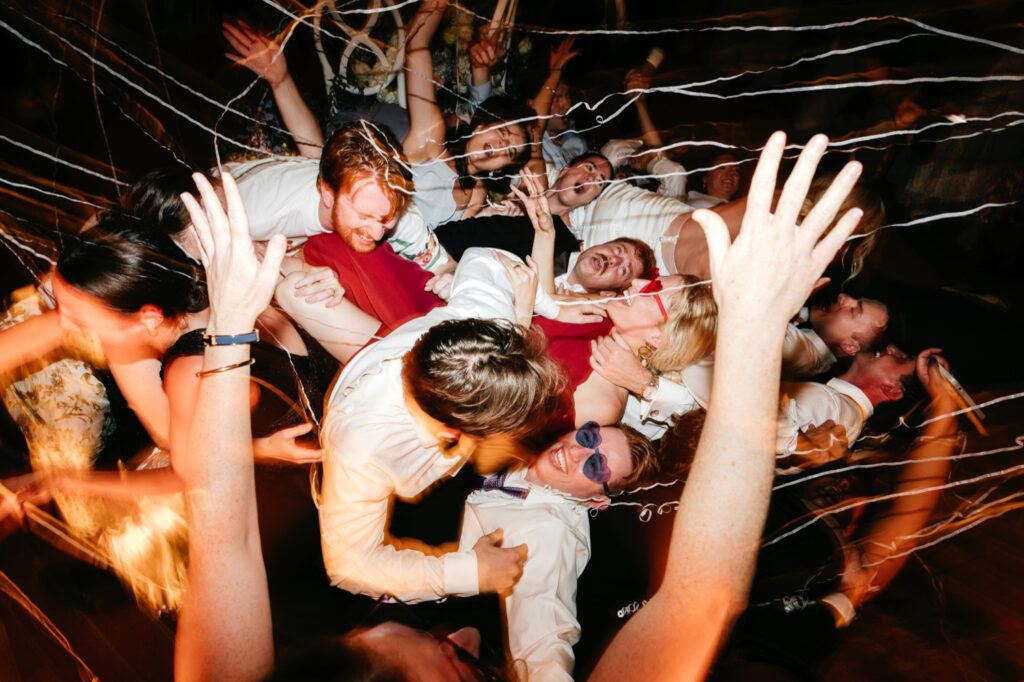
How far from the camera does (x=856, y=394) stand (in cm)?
173

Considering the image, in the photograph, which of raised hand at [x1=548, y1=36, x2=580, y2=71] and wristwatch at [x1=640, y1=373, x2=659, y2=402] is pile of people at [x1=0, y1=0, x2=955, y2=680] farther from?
raised hand at [x1=548, y1=36, x2=580, y2=71]

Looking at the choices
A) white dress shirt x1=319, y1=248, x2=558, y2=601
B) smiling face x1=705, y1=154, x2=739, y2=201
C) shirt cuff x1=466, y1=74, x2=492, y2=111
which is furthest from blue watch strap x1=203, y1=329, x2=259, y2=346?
smiling face x1=705, y1=154, x2=739, y2=201

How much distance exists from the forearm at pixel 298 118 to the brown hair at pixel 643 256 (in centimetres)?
122

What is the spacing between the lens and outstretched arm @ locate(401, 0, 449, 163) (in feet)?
5.04

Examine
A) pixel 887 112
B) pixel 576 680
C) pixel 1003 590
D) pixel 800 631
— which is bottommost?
pixel 1003 590

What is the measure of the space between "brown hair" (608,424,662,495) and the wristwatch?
155 millimetres

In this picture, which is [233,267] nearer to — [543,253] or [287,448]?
[287,448]

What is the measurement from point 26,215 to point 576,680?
1989 mm

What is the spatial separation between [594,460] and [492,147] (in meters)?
1.08

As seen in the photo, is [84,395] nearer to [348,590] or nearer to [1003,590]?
[348,590]

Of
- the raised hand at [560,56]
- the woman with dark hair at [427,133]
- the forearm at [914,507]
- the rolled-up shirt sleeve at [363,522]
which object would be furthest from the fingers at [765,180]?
the raised hand at [560,56]

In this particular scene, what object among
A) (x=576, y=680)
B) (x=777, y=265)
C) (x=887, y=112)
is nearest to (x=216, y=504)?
(x=576, y=680)

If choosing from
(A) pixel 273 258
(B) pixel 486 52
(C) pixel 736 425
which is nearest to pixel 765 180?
(C) pixel 736 425

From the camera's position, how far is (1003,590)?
1.62 meters
